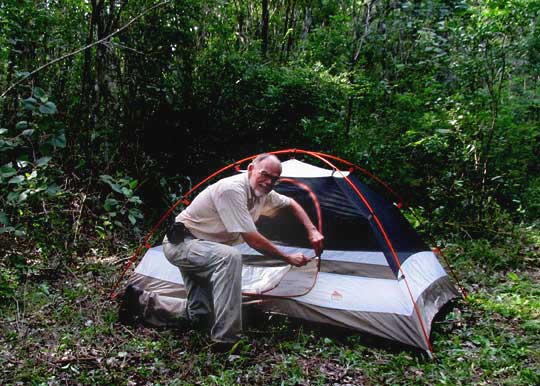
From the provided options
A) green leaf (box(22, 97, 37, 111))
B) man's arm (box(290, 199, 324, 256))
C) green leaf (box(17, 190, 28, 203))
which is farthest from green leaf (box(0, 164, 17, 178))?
man's arm (box(290, 199, 324, 256))

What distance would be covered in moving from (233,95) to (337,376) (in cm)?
468

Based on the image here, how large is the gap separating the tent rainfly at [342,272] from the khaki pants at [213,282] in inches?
7.4

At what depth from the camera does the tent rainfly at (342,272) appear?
141 inches

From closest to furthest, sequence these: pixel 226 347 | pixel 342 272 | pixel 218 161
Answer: pixel 226 347
pixel 342 272
pixel 218 161

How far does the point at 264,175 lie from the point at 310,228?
695mm

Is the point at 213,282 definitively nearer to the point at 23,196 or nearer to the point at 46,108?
the point at 23,196

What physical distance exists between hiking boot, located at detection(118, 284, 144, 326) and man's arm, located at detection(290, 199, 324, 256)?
55.0 inches

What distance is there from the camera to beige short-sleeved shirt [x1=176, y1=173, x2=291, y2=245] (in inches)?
137

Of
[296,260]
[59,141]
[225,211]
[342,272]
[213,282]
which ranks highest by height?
[59,141]

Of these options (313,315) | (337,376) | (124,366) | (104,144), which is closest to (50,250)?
(104,144)

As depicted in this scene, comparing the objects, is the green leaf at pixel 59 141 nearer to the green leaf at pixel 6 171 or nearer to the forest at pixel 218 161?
the forest at pixel 218 161

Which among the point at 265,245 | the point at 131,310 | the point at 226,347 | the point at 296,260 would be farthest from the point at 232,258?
the point at 131,310

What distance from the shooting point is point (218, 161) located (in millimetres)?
6984

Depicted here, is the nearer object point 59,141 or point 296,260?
point 59,141
